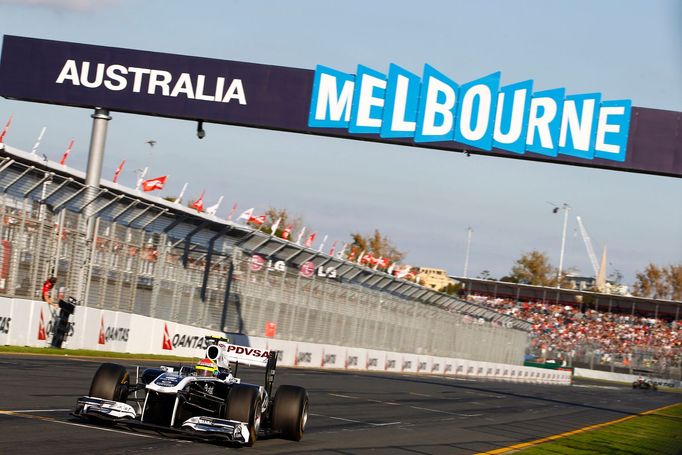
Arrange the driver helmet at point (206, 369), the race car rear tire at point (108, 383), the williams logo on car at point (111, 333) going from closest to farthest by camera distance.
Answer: the race car rear tire at point (108, 383), the driver helmet at point (206, 369), the williams logo on car at point (111, 333)

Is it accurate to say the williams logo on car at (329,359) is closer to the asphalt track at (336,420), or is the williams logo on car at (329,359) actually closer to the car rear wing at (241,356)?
the asphalt track at (336,420)

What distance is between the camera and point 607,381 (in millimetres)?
80750

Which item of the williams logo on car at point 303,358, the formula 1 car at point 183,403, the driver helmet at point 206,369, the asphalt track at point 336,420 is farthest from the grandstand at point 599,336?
the formula 1 car at point 183,403

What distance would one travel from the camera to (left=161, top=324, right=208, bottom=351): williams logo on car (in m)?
30.6

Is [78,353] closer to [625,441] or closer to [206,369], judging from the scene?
[625,441]

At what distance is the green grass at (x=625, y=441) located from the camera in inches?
671

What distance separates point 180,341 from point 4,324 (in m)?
8.81

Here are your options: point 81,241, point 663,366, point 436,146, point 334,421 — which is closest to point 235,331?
point 81,241

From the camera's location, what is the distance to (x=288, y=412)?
12.1m

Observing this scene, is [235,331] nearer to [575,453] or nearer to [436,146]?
[436,146]

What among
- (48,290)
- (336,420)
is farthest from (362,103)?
(336,420)

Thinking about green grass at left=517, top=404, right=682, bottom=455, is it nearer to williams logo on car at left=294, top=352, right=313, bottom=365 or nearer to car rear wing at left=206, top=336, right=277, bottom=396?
car rear wing at left=206, top=336, right=277, bottom=396

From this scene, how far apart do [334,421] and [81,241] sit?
12515mm

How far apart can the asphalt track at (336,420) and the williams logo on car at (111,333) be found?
2479mm
